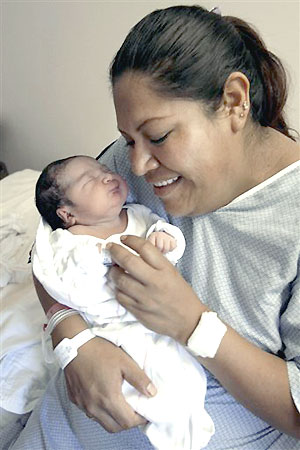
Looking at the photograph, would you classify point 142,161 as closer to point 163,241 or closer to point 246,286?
point 163,241

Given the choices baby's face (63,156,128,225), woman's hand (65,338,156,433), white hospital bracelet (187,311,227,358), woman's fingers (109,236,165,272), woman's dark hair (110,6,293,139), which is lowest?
woman's hand (65,338,156,433)

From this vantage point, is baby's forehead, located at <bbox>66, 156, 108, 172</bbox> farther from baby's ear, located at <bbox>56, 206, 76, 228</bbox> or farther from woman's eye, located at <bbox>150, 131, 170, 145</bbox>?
woman's eye, located at <bbox>150, 131, 170, 145</bbox>

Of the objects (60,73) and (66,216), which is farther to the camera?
(60,73)

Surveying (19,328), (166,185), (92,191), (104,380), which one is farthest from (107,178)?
(19,328)

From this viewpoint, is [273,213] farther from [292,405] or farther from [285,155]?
[292,405]

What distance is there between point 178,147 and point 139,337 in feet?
1.19

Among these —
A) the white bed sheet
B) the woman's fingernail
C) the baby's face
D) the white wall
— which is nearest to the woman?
the woman's fingernail

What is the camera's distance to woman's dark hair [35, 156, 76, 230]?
1.10m

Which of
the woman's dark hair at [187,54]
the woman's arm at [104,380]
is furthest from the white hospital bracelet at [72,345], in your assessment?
the woman's dark hair at [187,54]

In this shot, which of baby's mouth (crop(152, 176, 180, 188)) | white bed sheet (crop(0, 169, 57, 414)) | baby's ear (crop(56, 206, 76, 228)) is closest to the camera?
baby's mouth (crop(152, 176, 180, 188))

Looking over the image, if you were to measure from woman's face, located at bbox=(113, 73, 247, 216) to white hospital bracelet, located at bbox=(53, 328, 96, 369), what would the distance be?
305mm

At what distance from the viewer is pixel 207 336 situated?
34.3 inches

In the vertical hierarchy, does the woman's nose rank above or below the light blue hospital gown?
above

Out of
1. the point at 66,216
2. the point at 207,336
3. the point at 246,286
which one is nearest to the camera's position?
the point at 207,336
